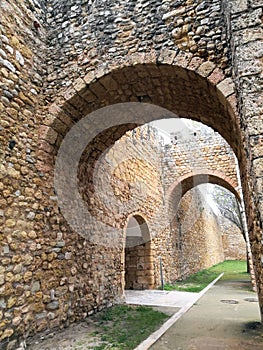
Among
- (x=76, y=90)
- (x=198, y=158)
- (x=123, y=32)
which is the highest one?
(x=198, y=158)

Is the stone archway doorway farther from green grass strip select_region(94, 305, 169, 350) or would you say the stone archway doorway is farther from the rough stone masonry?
the rough stone masonry

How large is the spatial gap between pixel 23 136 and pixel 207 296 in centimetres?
554

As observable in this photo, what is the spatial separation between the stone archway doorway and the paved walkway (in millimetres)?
1787

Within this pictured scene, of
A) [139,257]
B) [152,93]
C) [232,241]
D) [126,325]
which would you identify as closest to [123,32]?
[152,93]

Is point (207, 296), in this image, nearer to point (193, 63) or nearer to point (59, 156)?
point (59, 156)

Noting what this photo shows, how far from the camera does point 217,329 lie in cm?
372

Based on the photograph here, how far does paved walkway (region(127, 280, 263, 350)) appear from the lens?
3104mm

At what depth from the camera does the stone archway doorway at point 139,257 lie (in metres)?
7.61

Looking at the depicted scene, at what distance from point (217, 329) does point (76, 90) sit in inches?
145

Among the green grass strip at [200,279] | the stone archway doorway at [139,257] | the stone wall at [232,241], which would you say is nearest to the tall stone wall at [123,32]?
the stone archway doorway at [139,257]

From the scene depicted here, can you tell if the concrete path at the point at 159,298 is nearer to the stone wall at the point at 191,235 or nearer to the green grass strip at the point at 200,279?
the green grass strip at the point at 200,279

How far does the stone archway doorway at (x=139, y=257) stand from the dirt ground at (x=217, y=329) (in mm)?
2218

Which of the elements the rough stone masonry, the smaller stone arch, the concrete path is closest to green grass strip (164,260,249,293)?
the concrete path

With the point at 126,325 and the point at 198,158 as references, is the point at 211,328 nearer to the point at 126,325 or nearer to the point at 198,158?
the point at 126,325
